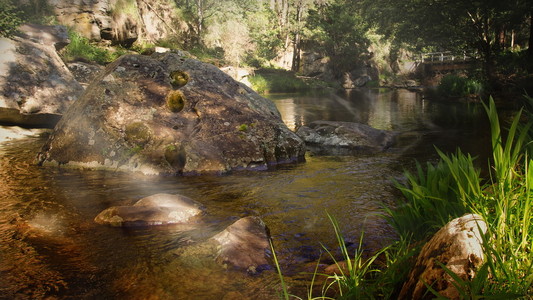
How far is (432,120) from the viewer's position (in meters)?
14.0

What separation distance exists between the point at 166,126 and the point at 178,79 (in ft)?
4.58

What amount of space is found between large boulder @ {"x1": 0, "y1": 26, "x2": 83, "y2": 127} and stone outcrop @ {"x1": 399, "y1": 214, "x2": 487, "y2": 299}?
1094cm

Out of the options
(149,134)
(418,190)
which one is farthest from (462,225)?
(149,134)

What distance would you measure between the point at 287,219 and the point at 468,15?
968 inches

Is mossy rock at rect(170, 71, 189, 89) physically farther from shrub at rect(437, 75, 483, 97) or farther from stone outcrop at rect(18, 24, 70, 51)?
shrub at rect(437, 75, 483, 97)

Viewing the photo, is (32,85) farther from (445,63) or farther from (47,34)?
(445,63)

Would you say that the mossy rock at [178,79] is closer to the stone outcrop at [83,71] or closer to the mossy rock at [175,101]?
the mossy rock at [175,101]

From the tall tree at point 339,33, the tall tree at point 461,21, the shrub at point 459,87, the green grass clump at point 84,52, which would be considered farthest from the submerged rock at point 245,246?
the tall tree at point 339,33

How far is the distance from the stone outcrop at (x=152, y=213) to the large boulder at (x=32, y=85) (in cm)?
753

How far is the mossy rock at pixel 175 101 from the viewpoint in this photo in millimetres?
8017

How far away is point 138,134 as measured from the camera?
7.33 meters

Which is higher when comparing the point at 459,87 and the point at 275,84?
the point at 275,84

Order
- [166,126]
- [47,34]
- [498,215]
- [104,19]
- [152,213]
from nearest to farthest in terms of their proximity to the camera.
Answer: [498,215] → [152,213] → [166,126] → [47,34] → [104,19]

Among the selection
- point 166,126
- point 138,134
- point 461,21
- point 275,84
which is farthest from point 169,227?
point 275,84
